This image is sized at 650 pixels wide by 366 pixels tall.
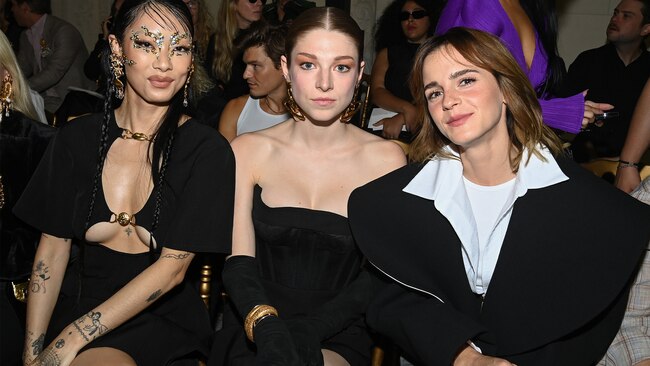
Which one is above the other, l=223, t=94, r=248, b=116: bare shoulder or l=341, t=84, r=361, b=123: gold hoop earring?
l=341, t=84, r=361, b=123: gold hoop earring

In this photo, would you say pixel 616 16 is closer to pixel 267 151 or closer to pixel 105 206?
pixel 267 151

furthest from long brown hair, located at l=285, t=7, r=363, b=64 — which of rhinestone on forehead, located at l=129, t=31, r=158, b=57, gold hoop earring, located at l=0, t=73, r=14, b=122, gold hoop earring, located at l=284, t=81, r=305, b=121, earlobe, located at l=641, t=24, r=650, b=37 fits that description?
earlobe, located at l=641, t=24, r=650, b=37

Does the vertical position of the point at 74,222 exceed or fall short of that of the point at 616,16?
it falls short

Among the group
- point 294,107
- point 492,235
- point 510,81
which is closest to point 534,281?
point 492,235

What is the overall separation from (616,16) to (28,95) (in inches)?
153

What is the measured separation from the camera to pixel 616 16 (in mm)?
4957

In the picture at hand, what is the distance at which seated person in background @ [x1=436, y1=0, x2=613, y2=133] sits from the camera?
2.66 meters

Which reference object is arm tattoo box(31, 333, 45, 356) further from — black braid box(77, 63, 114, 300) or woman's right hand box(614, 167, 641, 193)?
woman's right hand box(614, 167, 641, 193)

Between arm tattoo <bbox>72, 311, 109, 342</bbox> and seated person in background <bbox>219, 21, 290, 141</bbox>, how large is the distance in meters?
1.63

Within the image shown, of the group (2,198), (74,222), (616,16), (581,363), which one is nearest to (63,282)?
(74,222)

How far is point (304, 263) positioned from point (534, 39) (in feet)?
4.16

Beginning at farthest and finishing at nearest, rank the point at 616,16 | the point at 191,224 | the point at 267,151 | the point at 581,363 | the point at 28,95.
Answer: the point at 616,16
the point at 28,95
the point at 267,151
the point at 191,224
the point at 581,363

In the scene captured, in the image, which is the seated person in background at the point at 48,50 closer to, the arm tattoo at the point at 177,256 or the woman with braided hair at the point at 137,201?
the woman with braided hair at the point at 137,201

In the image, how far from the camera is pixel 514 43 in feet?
9.09
